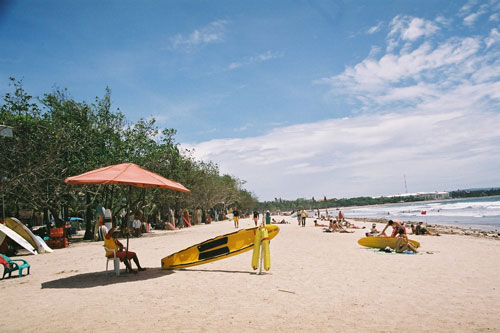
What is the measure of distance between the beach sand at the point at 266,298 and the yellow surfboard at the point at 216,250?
0.29 m

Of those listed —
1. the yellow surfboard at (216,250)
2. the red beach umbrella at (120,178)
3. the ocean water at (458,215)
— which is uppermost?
the red beach umbrella at (120,178)

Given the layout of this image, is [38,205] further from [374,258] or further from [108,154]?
[374,258]

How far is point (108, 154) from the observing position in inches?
794

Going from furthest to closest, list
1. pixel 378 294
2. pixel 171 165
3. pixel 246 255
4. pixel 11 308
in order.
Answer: pixel 171 165 → pixel 246 255 → pixel 378 294 → pixel 11 308

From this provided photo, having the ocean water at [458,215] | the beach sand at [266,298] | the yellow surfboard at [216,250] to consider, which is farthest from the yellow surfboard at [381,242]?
the ocean water at [458,215]

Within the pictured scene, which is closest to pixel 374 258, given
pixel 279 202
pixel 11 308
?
pixel 11 308

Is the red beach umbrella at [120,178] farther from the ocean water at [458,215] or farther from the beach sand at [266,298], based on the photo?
the ocean water at [458,215]

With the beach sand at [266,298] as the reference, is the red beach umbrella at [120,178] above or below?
above

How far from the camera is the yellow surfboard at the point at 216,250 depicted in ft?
28.7

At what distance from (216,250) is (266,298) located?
3108mm

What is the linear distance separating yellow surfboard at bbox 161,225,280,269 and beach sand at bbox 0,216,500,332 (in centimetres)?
29

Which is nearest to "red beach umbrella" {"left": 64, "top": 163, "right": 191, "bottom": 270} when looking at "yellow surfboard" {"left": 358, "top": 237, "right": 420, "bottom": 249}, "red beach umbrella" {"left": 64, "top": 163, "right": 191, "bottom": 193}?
"red beach umbrella" {"left": 64, "top": 163, "right": 191, "bottom": 193}

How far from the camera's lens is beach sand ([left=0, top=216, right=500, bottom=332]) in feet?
15.2

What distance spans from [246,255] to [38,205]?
1194 cm
